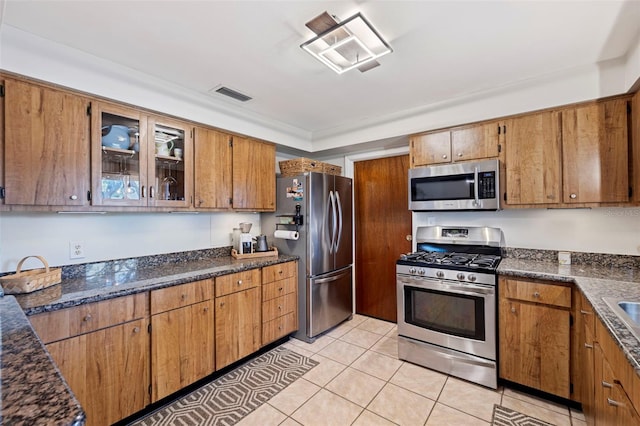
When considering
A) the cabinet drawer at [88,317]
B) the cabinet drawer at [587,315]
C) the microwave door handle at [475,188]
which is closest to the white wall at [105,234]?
the cabinet drawer at [88,317]

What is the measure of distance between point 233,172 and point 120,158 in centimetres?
95

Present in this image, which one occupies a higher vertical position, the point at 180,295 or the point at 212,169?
the point at 212,169

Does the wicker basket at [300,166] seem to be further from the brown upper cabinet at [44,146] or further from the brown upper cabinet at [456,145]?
the brown upper cabinet at [44,146]

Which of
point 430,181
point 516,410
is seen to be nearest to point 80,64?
point 430,181

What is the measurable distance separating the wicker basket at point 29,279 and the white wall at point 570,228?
3381 mm

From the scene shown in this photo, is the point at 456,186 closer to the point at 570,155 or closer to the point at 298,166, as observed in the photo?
the point at 570,155

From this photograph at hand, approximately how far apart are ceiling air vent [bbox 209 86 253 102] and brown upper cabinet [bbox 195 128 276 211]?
38 cm

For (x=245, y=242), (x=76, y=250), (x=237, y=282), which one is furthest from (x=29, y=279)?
(x=245, y=242)

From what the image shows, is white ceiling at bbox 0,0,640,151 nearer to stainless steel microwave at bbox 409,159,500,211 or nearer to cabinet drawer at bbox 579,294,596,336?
stainless steel microwave at bbox 409,159,500,211

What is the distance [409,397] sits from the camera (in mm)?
2117

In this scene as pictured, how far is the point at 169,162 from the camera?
2.40 meters

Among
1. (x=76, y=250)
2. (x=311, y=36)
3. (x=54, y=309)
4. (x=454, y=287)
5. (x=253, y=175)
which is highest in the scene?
(x=311, y=36)

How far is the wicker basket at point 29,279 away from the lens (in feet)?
5.28

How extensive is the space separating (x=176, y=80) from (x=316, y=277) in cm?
220
